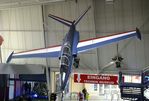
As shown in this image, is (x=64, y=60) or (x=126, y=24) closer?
(x=64, y=60)

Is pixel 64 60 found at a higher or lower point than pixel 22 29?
lower

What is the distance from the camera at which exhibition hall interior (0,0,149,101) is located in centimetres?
1263

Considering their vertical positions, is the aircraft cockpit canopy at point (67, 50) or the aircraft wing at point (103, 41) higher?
the aircraft wing at point (103, 41)

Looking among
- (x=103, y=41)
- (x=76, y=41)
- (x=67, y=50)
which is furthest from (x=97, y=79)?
(x=67, y=50)

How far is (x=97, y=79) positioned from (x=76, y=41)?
15.2 feet

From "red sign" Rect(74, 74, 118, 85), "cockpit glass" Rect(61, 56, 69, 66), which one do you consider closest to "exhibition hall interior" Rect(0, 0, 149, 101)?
"red sign" Rect(74, 74, 118, 85)

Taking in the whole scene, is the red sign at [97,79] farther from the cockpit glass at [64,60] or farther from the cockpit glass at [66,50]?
the cockpit glass at [64,60]

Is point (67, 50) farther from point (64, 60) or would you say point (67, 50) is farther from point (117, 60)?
point (117, 60)

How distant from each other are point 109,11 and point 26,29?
5215mm

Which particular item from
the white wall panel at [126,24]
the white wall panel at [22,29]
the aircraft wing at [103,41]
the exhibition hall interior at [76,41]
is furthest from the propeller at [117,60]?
the white wall panel at [22,29]

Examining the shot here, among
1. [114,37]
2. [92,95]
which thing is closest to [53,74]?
[92,95]

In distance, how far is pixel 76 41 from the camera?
1163 cm

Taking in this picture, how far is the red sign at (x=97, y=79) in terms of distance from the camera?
50.8ft

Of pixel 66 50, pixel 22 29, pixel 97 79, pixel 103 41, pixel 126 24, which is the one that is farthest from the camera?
pixel 22 29
